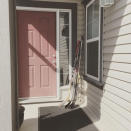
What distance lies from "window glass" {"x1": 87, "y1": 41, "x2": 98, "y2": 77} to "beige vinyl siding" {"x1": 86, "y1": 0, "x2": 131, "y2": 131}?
39cm

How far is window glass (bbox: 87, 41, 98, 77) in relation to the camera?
9.30ft

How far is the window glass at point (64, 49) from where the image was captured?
3613 mm

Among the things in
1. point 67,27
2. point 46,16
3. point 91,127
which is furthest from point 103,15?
point 91,127

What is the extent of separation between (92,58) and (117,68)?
1047 millimetres

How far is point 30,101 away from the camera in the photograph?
3582 mm

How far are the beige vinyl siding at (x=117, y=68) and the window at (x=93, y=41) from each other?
0.51 ft

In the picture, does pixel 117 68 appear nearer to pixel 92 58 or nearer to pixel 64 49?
pixel 92 58
